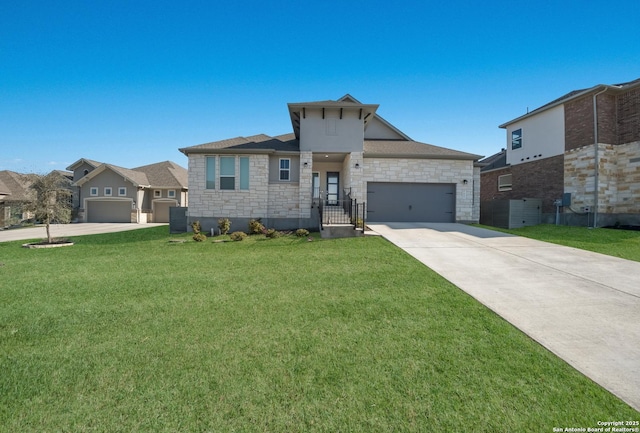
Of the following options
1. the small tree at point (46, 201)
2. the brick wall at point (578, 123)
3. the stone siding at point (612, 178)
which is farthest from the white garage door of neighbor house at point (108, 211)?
the stone siding at point (612, 178)

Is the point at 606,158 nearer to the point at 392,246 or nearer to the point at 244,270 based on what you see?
the point at 392,246

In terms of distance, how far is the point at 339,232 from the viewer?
10984 mm

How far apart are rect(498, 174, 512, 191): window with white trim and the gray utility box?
402cm

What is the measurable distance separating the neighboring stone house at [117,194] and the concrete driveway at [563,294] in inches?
1053

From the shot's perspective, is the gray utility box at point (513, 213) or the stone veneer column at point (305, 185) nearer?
the stone veneer column at point (305, 185)

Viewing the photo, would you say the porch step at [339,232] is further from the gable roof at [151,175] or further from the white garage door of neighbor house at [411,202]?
the gable roof at [151,175]

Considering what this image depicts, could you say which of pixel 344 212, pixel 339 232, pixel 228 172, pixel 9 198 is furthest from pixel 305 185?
pixel 9 198

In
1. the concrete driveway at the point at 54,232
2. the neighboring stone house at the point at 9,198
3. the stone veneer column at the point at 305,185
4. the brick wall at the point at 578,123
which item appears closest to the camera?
the stone veneer column at the point at 305,185

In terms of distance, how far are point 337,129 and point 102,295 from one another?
39.1 feet

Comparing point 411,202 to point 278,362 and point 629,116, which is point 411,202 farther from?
point 278,362

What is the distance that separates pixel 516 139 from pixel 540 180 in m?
3.92

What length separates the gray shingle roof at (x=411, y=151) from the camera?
14.5 meters

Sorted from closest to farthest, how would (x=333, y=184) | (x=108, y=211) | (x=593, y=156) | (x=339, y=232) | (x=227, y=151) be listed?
(x=339, y=232) → (x=227, y=151) → (x=593, y=156) → (x=333, y=184) → (x=108, y=211)

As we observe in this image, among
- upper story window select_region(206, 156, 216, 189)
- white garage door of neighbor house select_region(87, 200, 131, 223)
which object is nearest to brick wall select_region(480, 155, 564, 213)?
upper story window select_region(206, 156, 216, 189)
